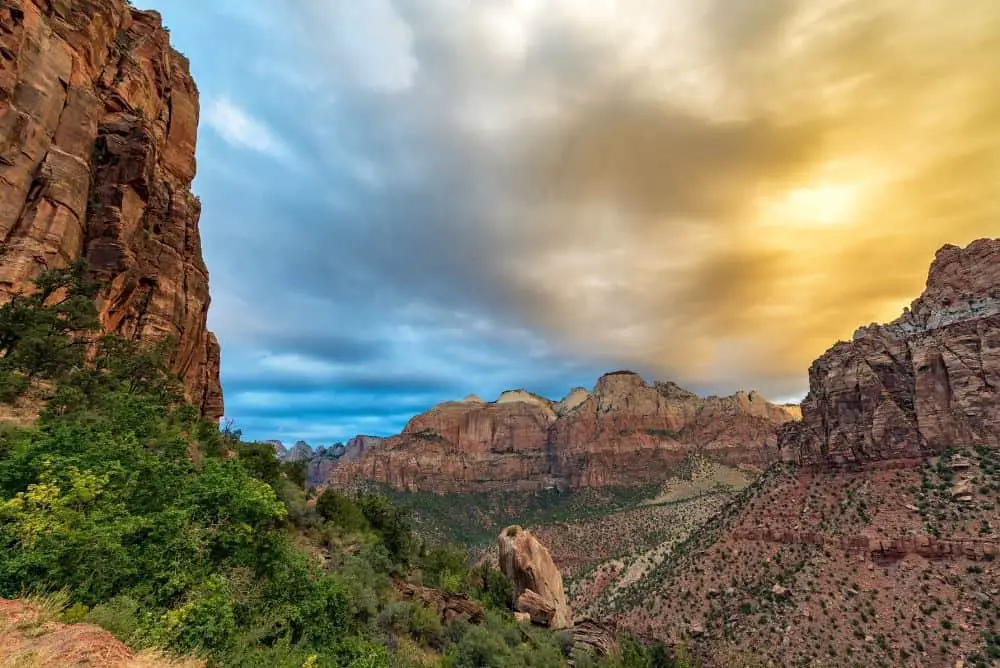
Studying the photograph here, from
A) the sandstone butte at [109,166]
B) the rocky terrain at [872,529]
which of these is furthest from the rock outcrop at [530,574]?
the sandstone butte at [109,166]

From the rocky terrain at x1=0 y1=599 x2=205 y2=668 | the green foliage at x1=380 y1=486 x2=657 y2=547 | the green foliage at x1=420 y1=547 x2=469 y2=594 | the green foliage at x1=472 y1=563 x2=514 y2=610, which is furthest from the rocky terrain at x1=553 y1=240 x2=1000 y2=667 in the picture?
the green foliage at x1=380 y1=486 x2=657 y2=547

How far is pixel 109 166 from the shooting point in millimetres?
26516

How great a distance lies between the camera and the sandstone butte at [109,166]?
21.3 metres

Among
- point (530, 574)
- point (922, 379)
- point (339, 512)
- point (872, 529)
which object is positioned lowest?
point (530, 574)

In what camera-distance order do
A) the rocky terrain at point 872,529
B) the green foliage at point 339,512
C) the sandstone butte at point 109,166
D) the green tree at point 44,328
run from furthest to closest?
the rocky terrain at point 872,529 → the green foliage at point 339,512 → the sandstone butte at point 109,166 → the green tree at point 44,328

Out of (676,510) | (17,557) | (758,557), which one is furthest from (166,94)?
(676,510)

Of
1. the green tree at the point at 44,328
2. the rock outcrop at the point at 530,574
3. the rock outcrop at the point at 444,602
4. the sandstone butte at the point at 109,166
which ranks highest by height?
the sandstone butte at the point at 109,166

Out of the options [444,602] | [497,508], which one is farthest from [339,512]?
[497,508]

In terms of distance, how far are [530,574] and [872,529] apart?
44.1 m

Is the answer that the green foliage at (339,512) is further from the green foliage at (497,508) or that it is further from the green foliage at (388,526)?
the green foliage at (497,508)

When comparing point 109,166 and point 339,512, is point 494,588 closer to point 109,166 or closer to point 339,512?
point 339,512

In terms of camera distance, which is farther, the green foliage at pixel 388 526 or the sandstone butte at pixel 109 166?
the green foliage at pixel 388 526

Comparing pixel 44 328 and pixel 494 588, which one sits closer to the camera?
pixel 44 328

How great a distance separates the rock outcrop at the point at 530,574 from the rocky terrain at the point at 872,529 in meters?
20.5
